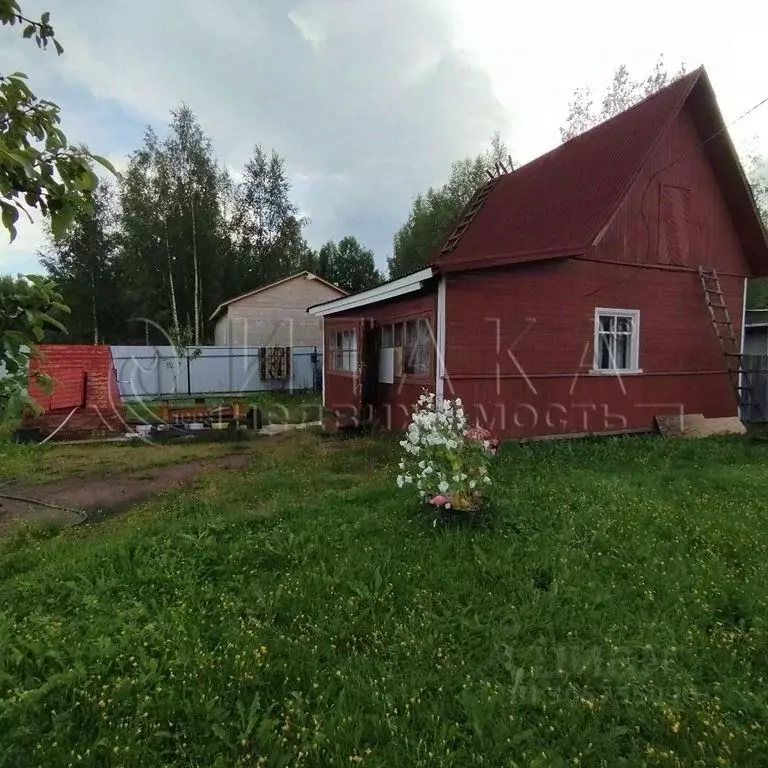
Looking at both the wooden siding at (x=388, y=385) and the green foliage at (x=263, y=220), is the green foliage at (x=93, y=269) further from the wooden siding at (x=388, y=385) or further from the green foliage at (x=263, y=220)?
the wooden siding at (x=388, y=385)

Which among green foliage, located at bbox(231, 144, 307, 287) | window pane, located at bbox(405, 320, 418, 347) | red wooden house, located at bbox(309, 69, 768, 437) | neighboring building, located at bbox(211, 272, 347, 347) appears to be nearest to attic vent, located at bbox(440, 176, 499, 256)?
red wooden house, located at bbox(309, 69, 768, 437)

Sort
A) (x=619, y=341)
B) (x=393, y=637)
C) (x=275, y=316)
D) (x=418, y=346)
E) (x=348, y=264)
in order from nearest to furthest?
(x=393, y=637), (x=418, y=346), (x=619, y=341), (x=275, y=316), (x=348, y=264)

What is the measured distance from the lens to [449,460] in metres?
4.71

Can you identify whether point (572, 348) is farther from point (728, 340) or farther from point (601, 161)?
point (601, 161)

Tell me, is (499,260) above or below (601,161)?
below

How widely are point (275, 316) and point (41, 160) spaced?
23302 mm

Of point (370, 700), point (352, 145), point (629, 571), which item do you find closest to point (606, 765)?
point (370, 700)

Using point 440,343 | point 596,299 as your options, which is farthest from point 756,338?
point 440,343

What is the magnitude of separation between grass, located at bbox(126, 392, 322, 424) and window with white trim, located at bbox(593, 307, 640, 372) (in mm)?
7302

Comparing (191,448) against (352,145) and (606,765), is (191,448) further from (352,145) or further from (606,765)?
(352,145)

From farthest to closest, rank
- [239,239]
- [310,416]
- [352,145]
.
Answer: [239,239] < [352,145] < [310,416]

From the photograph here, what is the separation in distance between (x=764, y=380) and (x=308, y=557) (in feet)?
38.9

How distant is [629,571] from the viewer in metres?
3.91

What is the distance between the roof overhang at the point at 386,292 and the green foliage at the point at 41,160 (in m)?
6.86
